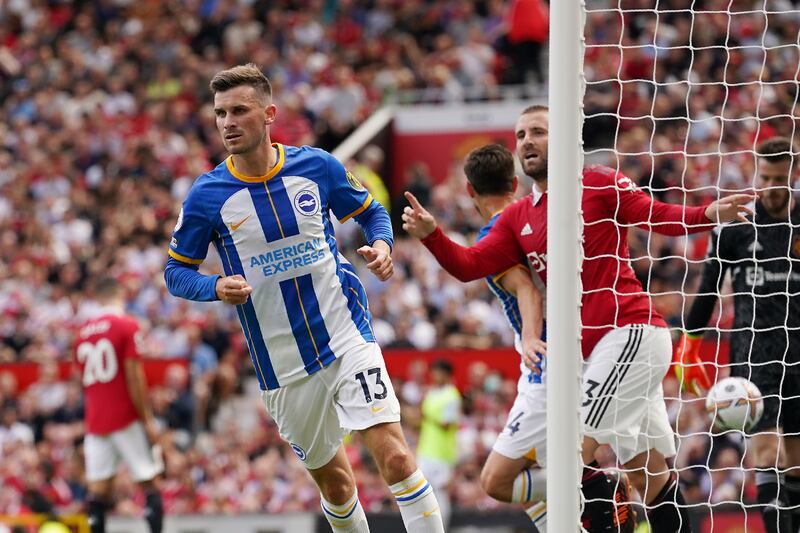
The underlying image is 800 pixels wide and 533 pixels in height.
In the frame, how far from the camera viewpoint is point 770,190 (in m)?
7.00

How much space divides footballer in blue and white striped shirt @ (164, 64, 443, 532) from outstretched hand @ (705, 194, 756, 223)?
153 centimetres

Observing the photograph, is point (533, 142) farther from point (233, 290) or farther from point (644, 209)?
point (233, 290)

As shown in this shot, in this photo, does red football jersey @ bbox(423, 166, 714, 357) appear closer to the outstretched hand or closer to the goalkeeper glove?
the outstretched hand

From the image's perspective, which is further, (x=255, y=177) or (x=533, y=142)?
(x=533, y=142)

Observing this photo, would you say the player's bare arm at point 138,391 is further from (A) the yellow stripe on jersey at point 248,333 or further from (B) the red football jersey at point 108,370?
(A) the yellow stripe on jersey at point 248,333

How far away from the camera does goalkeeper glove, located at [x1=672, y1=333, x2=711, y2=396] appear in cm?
709

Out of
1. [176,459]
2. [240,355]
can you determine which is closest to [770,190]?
[176,459]

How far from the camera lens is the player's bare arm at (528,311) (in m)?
6.50

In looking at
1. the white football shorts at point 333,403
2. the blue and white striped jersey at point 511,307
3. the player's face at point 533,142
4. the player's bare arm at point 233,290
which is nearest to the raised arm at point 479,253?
the blue and white striped jersey at point 511,307

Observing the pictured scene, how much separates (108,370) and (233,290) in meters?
4.66

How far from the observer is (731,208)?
19.1 ft

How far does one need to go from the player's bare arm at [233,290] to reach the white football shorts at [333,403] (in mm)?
666

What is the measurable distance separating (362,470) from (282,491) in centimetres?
85

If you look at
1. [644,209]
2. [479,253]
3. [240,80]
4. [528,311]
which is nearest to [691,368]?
[528,311]
